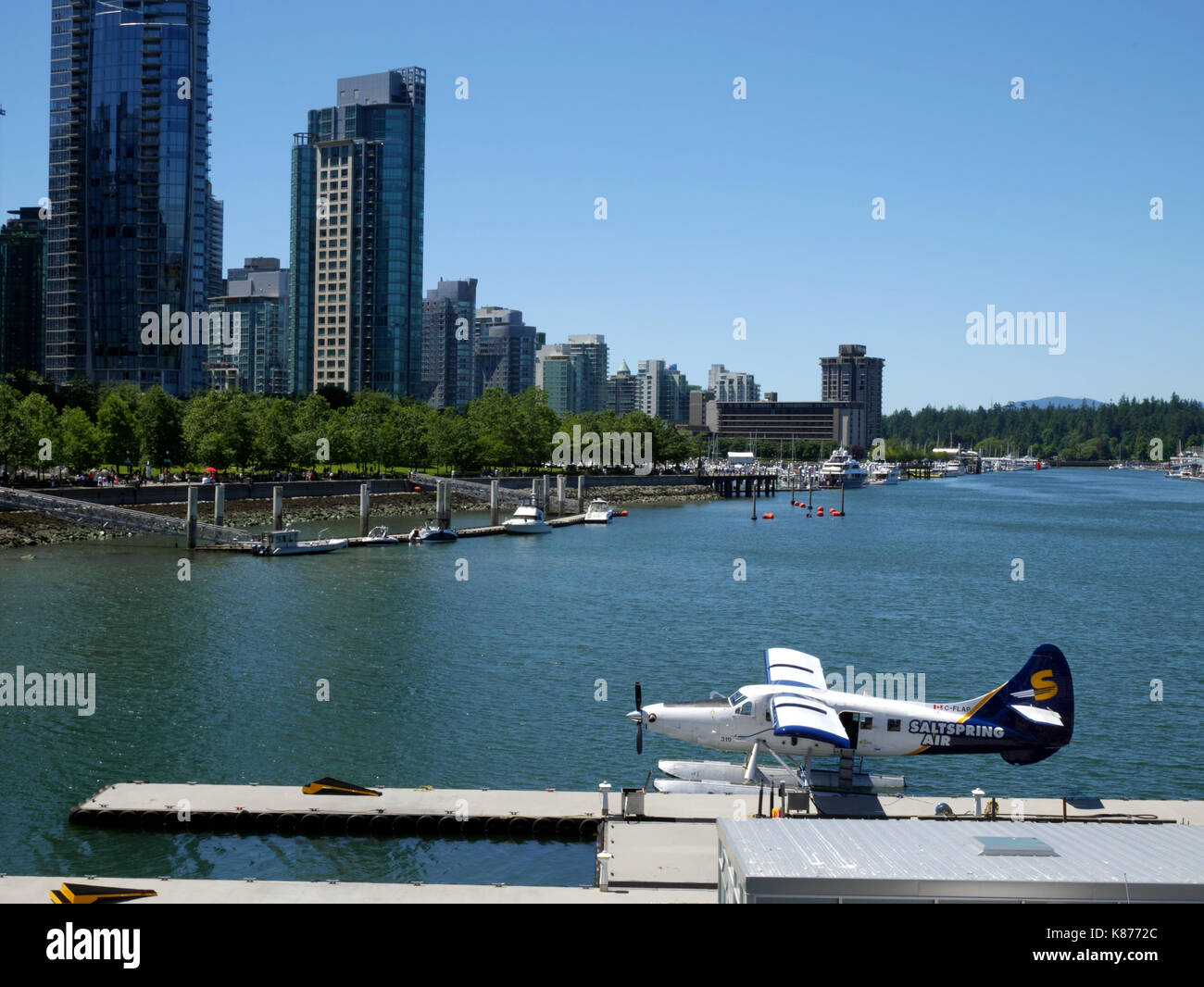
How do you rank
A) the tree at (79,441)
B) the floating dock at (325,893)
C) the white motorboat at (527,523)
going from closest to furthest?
the floating dock at (325,893) → the tree at (79,441) → the white motorboat at (527,523)

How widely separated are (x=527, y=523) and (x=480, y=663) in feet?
214

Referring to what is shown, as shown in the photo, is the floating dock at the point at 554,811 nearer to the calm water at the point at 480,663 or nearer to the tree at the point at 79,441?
A: the calm water at the point at 480,663

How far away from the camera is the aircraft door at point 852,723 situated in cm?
3067

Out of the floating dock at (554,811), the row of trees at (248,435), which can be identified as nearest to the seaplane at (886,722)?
the floating dock at (554,811)

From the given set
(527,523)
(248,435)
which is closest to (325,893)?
(527,523)

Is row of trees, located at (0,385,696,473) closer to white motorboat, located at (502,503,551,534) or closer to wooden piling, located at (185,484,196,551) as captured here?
wooden piling, located at (185,484,196,551)

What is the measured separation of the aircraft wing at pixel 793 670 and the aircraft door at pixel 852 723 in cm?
120

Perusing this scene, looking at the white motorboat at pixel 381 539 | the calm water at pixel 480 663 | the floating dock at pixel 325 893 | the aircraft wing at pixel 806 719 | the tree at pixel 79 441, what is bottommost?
the calm water at pixel 480 663

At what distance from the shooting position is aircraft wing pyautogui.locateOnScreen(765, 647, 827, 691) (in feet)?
107

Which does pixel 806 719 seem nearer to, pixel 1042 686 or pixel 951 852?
pixel 1042 686

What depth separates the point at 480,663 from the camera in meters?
50.2

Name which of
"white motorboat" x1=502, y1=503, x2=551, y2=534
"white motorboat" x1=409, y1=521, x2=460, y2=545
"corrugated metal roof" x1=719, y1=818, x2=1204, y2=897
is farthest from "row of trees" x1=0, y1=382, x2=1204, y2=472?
"corrugated metal roof" x1=719, y1=818, x2=1204, y2=897

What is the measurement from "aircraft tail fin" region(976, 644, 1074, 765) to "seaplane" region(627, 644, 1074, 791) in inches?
1.1
